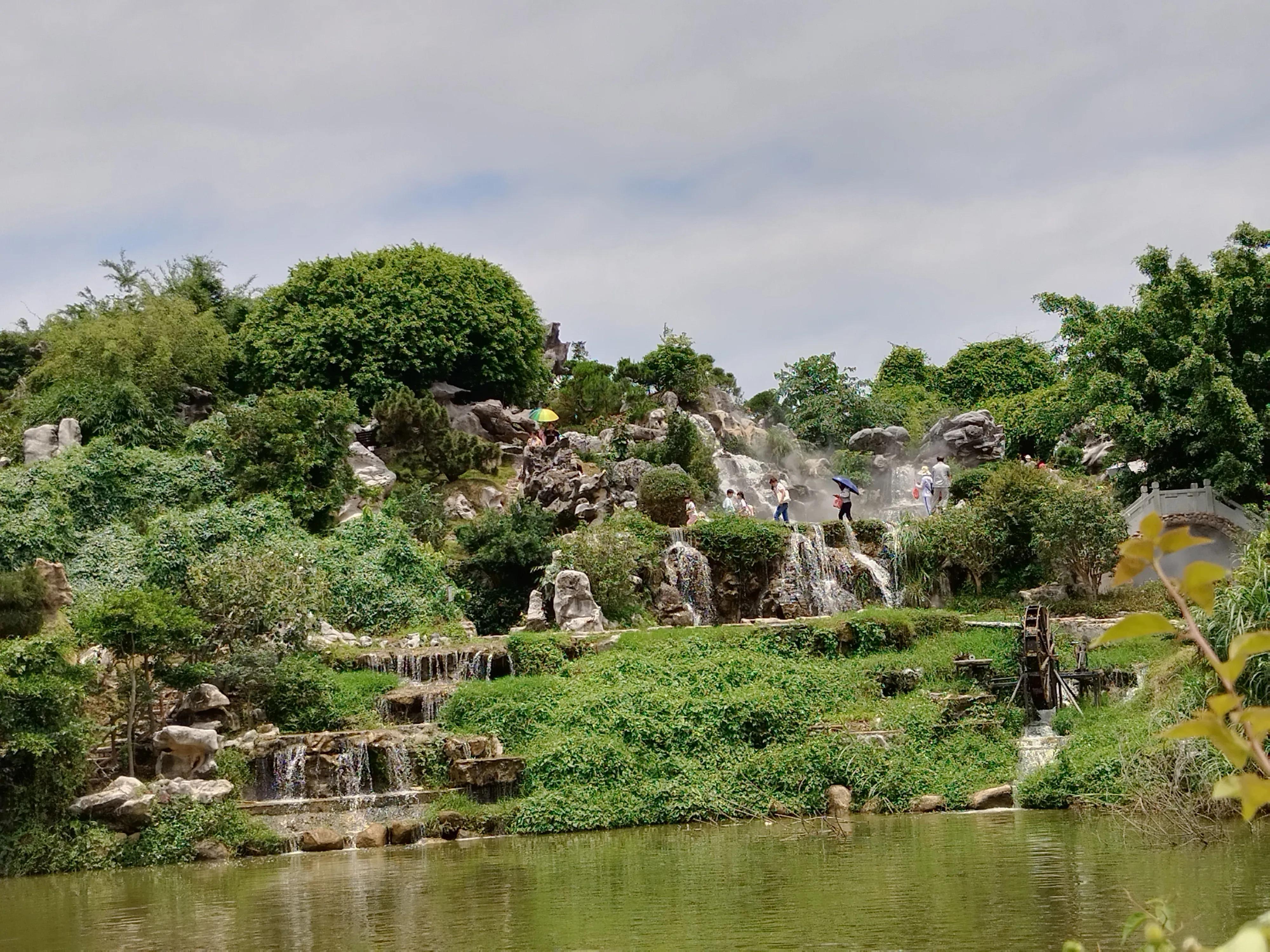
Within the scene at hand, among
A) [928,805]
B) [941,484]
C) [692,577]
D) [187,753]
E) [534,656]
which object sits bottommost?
[928,805]

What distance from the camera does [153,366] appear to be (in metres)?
35.8

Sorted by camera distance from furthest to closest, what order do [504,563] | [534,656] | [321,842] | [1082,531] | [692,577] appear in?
[692,577]
[504,563]
[1082,531]
[534,656]
[321,842]

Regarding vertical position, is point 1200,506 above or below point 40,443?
below

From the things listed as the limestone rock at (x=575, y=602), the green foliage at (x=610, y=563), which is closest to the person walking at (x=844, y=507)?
the green foliage at (x=610, y=563)

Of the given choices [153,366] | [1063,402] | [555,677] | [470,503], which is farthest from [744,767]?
[153,366]

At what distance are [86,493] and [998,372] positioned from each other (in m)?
36.8

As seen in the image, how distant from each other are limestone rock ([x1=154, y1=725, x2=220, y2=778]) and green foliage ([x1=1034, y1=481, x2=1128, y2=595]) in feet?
55.6

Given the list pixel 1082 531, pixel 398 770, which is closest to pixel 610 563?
pixel 398 770

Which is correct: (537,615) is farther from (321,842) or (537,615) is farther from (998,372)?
(998,372)

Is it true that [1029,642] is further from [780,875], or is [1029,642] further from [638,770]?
[780,875]

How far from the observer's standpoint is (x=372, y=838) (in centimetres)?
1666

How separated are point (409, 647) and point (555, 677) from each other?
A: 372cm


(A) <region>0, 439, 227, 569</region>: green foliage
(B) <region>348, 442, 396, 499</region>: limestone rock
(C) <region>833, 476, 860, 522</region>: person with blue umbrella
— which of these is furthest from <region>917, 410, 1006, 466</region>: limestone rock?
(A) <region>0, 439, 227, 569</region>: green foliage

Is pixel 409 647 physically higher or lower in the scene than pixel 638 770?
higher
